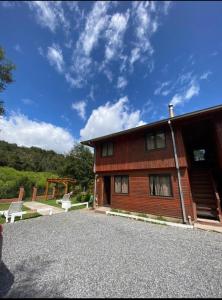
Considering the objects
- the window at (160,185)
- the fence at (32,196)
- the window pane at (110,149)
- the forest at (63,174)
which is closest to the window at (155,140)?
the window at (160,185)

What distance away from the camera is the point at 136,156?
34.5 feet

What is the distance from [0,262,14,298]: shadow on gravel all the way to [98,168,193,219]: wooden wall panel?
7558 millimetres

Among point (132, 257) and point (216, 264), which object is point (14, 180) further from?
point (216, 264)

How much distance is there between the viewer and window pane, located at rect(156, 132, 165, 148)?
953cm

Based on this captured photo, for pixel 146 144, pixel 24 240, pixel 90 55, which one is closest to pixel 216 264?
pixel 24 240

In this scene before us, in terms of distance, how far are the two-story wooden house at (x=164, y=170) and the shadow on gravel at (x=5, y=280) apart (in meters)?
7.55

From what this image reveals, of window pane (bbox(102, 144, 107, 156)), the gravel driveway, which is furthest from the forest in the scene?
the gravel driveway

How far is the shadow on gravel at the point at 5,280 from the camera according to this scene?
3.05m

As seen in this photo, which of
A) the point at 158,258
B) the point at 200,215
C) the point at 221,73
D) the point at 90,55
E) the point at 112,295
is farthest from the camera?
the point at 90,55

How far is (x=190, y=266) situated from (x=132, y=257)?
1552mm

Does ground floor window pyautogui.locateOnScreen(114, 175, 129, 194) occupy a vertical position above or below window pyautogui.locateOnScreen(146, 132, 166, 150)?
below

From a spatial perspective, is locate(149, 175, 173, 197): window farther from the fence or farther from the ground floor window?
the fence

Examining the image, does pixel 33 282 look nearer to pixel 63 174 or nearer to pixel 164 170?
pixel 164 170

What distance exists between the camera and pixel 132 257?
4469mm
